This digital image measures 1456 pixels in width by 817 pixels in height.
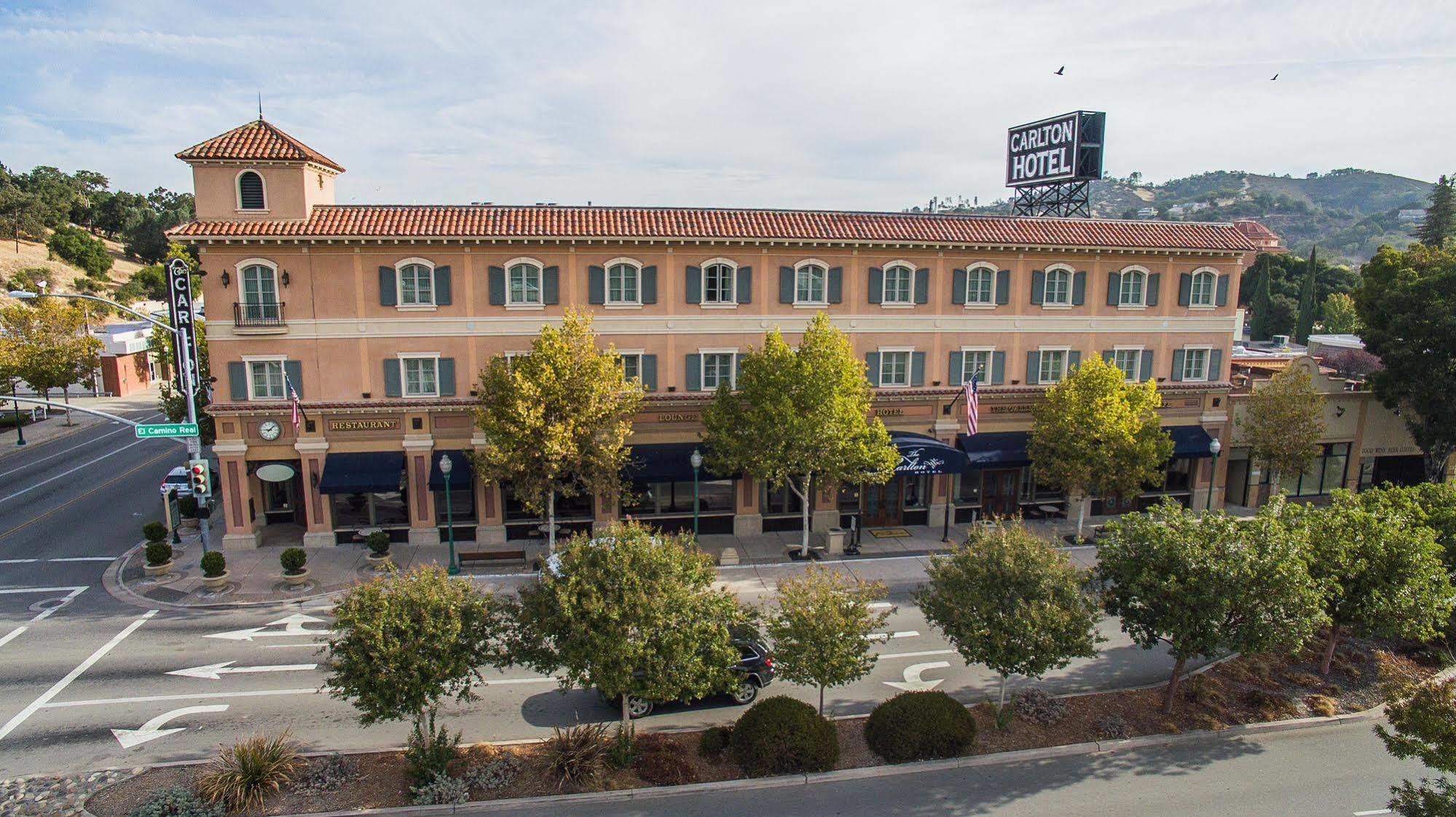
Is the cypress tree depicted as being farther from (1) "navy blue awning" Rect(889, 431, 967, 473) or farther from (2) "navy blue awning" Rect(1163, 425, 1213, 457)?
(1) "navy blue awning" Rect(889, 431, 967, 473)

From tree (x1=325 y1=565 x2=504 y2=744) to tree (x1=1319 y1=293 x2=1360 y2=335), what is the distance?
94.5 m

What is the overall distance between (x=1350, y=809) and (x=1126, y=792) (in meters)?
4.17

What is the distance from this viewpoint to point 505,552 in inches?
1148

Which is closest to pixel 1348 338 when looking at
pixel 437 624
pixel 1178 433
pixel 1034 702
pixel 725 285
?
pixel 1178 433

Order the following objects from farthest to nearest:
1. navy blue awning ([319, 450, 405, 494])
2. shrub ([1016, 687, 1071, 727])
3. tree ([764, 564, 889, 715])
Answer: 1. navy blue awning ([319, 450, 405, 494])
2. shrub ([1016, 687, 1071, 727])
3. tree ([764, 564, 889, 715])

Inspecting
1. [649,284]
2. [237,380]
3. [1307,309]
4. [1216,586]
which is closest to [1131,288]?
[649,284]

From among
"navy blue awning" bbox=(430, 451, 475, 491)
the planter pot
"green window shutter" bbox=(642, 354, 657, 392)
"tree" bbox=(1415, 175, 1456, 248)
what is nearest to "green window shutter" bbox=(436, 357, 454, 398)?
"navy blue awning" bbox=(430, 451, 475, 491)

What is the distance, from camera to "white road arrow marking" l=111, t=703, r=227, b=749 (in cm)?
1766

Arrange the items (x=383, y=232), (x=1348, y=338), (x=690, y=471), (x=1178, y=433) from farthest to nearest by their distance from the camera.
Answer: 1. (x=1348, y=338)
2. (x=1178, y=433)
3. (x=690, y=471)
4. (x=383, y=232)

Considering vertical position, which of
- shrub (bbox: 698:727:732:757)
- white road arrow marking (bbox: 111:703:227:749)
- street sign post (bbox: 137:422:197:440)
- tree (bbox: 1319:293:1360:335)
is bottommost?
white road arrow marking (bbox: 111:703:227:749)

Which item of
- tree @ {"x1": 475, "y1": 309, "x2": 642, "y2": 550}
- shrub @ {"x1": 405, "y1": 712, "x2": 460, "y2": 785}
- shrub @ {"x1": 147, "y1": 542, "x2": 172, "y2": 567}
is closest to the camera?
shrub @ {"x1": 405, "y1": 712, "x2": 460, "y2": 785}

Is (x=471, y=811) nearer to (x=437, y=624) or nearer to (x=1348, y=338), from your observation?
(x=437, y=624)

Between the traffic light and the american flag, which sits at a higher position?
the american flag

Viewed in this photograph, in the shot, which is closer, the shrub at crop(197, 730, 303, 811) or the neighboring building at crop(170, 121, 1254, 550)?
the shrub at crop(197, 730, 303, 811)
